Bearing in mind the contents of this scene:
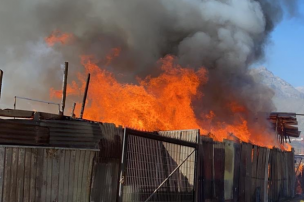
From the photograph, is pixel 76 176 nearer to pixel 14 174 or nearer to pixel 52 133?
pixel 52 133

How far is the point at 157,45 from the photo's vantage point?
19203 millimetres

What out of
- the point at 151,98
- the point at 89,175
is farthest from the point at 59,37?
the point at 89,175

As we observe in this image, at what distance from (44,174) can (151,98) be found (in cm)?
940

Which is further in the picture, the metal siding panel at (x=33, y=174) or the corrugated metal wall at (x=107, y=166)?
the corrugated metal wall at (x=107, y=166)

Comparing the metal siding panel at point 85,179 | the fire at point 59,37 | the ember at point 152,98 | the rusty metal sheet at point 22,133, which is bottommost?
the metal siding panel at point 85,179

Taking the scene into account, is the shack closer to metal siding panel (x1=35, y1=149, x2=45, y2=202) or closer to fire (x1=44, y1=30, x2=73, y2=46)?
metal siding panel (x1=35, y1=149, x2=45, y2=202)

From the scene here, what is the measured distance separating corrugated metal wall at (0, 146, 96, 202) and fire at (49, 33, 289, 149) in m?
6.79

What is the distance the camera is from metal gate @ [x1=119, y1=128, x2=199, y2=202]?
8562mm

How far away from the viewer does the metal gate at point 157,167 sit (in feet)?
28.1

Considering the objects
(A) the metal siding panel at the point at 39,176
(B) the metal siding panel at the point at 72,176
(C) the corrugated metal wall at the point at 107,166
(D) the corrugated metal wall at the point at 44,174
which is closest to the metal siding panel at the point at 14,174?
(D) the corrugated metal wall at the point at 44,174

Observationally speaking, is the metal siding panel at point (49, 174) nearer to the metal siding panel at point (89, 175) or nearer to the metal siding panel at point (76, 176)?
the metal siding panel at point (76, 176)

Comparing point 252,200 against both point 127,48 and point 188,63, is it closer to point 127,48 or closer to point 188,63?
point 188,63

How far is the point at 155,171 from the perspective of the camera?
9422mm

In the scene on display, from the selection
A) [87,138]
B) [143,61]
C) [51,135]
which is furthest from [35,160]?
[143,61]
